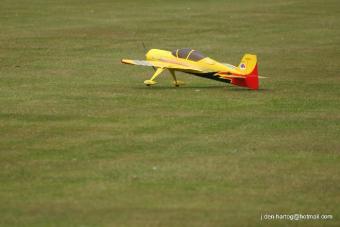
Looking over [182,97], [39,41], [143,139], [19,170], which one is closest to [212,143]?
[143,139]

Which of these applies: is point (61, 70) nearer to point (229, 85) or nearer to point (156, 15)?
point (229, 85)

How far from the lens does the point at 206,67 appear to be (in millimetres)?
29453

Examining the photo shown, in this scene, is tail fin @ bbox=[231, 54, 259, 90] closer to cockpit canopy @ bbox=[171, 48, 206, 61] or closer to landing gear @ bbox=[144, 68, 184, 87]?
cockpit canopy @ bbox=[171, 48, 206, 61]

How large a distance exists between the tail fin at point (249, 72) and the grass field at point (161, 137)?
36cm

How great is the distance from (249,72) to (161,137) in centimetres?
704

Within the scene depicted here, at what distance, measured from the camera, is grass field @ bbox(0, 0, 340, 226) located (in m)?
16.7

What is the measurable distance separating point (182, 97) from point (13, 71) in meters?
8.15

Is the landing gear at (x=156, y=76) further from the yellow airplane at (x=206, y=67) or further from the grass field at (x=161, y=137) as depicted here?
the grass field at (x=161, y=137)

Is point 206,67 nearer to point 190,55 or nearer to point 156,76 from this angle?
point 190,55

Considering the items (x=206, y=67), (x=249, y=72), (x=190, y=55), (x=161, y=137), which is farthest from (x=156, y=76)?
(x=161, y=137)

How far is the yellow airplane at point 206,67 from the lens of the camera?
94.5ft

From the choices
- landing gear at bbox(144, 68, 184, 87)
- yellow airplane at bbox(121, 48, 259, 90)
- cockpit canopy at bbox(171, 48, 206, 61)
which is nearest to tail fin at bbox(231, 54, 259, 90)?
yellow airplane at bbox(121, 48, 259, 90)

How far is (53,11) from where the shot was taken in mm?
59906

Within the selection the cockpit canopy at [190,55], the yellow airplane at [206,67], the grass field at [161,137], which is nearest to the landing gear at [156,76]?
the yellow airplane at [206,67]
